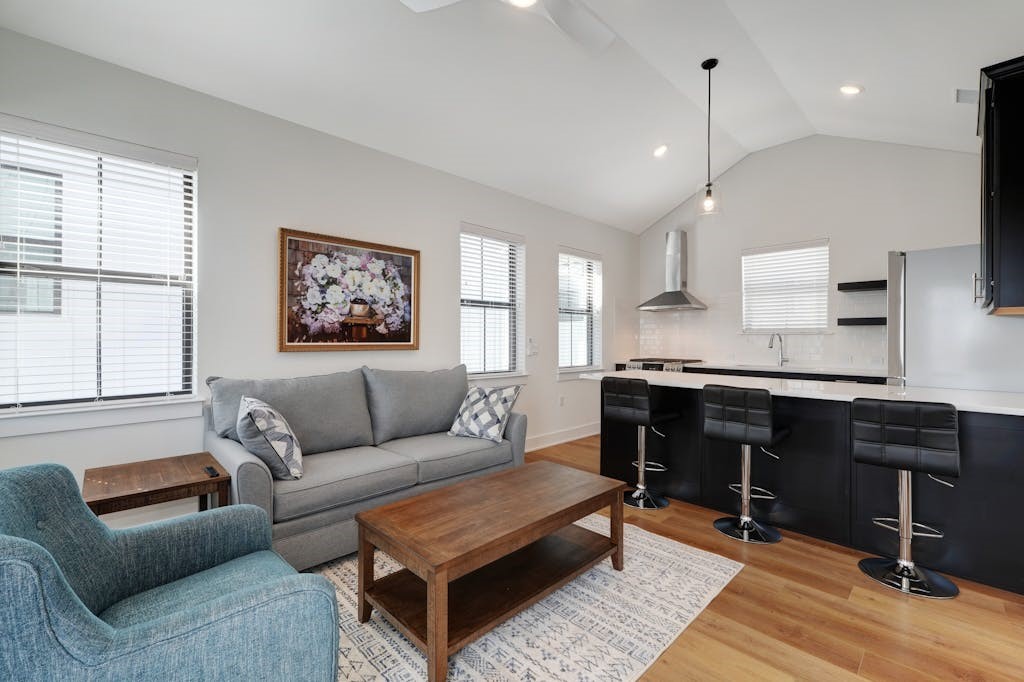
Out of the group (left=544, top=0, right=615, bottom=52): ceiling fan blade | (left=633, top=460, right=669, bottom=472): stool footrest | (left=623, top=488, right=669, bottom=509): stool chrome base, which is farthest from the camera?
(left=633, top=460, right=669, bottom=472): stool footrest

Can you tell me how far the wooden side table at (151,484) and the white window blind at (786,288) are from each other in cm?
549

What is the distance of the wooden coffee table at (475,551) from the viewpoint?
167cm

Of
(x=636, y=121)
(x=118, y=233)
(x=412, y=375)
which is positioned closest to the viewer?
(x=118, y=233)

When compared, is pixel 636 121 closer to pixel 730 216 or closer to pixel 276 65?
pixel 730 216

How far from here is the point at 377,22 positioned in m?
2.65

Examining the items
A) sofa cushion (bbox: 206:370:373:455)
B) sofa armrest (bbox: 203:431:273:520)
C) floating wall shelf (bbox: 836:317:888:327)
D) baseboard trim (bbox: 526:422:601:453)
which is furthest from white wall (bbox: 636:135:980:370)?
sofa armrest (bbox: 203:431:273:520)

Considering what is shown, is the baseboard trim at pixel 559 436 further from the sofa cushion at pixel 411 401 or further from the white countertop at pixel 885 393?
the white countertop at pixel 885 393

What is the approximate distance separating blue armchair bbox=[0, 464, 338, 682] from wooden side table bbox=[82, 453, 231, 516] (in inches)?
25.7

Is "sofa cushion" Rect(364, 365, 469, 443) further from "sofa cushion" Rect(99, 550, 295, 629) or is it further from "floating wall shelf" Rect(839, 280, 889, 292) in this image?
"floating wall shelf" Rect(839, 280, 889, 292)

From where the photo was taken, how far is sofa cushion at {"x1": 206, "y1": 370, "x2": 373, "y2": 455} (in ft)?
8.97

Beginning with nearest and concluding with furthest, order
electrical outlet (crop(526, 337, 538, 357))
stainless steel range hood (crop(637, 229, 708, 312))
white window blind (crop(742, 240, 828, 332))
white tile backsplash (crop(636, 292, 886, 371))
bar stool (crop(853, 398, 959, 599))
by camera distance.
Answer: bar stool (crop(853, 398, 959, 599)), white tile backsplash (crop(636, 292, 886, 371)), electrical outlet (crop(526, 337, 538, 357)), white window blind (crop(742, 240, 828, 332)), stainless steel range hood (crop(637, 229, 708, 312))

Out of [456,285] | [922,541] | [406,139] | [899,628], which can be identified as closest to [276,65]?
[406,139]

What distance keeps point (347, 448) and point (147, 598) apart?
66.2 inches

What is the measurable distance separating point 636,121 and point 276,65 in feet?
9.77
